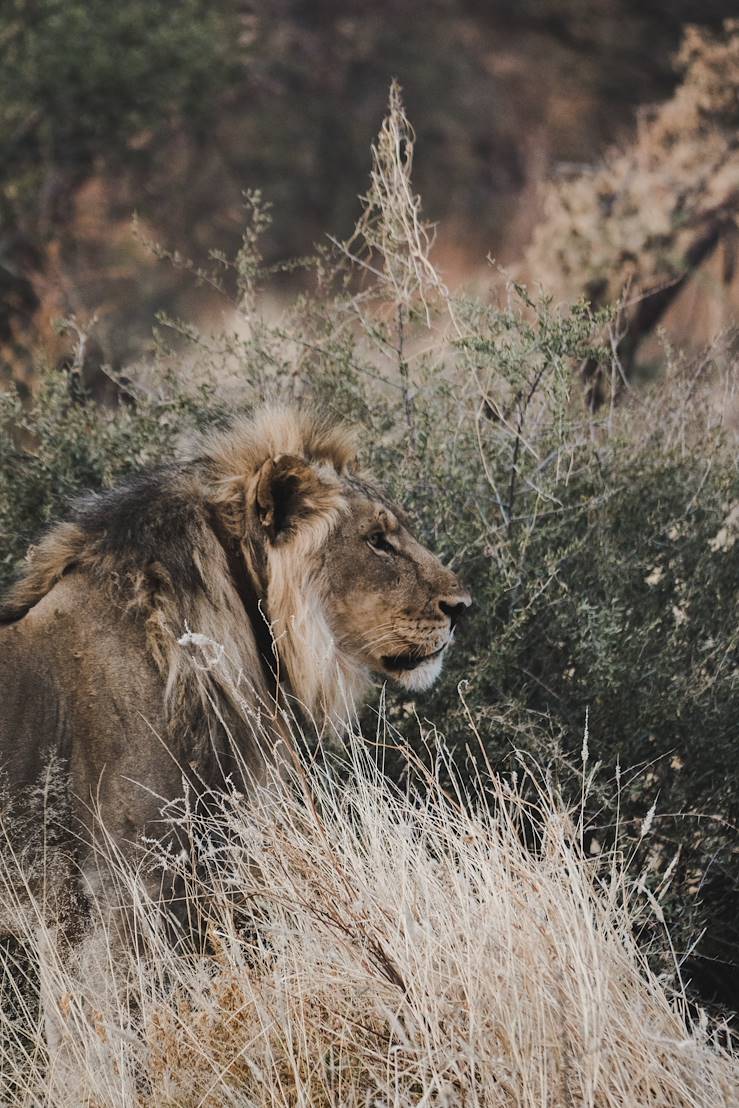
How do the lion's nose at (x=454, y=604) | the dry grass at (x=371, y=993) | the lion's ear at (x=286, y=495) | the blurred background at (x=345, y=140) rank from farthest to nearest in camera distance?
the blurred background at (x=345, y=140)
the lion's nose at (x=454, y=604)
the lion's ear at (x=286, y=495)
the dry grass at (x=371, y=993)

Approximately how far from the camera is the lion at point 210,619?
353 centimetres

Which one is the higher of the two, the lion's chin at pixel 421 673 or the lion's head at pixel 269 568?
the lion's head at pixel 269 568

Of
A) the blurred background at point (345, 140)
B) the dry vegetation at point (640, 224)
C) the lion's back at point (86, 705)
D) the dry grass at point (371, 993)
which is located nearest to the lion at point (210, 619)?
the lion's back at point (86, 705)

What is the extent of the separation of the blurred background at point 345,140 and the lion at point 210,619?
205 inches

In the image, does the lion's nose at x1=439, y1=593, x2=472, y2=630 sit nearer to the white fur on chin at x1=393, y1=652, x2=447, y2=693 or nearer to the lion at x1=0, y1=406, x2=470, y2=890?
the lion at x1=0, y1=406, x2=470, y2=890

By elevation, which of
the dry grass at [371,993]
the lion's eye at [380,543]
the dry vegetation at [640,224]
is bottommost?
the dry grass at [371,993]

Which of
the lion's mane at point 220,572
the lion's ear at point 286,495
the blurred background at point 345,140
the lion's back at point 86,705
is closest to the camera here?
the lion's back at point 86,705

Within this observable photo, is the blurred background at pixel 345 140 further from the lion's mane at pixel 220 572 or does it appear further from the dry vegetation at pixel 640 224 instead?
the lion's mane at pixel 220 572

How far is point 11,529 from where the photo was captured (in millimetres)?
5109

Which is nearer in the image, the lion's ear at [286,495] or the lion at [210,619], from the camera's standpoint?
the lion at [210,619]

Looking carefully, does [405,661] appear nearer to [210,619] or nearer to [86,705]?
[210,619]

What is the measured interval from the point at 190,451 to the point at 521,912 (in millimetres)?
1856

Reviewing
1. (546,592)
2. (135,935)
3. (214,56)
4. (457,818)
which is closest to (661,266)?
(546,592)

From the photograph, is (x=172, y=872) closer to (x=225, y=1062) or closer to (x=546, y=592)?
(x=225, y=1062)
